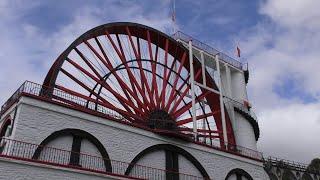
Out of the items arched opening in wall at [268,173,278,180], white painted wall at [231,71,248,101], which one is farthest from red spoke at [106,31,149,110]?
arched opening in wall at [268,173,278,180]

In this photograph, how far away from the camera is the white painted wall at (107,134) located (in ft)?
63.6

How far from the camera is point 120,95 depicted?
2612 cm

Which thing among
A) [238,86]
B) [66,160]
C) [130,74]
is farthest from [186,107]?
[66,160]

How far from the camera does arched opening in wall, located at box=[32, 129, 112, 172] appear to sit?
64.4ft

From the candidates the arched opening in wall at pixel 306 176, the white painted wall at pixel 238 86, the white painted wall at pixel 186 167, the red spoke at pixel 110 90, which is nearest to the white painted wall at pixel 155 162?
the white painted wall at pixel 186 167

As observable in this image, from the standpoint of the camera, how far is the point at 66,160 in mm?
20062

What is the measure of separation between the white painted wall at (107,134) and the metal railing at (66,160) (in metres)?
0.44

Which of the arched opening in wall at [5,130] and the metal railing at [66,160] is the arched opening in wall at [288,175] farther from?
the arched opening in wall at [5,130]

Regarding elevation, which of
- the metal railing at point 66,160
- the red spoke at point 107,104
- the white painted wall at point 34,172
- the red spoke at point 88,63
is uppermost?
the red spoke at point 88,63

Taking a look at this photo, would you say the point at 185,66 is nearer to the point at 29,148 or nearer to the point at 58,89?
the point at 58,89

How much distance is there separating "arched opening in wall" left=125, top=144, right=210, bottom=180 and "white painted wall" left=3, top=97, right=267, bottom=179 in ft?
0.90

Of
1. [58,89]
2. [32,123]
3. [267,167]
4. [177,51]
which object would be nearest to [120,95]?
[58,89]

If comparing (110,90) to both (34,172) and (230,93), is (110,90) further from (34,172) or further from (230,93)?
(230,93)

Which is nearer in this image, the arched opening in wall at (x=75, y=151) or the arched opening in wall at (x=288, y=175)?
the arched opening in wall at (x=75, y=151)
